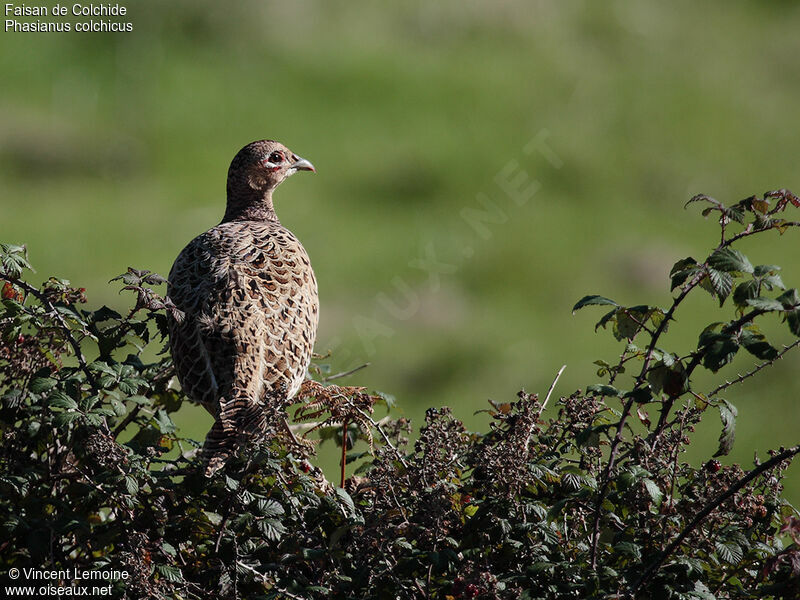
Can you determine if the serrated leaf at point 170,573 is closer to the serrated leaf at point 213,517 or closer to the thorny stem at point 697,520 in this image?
the serrated leaf at point 213,517

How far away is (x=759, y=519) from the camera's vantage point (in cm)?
272

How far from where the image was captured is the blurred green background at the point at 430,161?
29.0 ft

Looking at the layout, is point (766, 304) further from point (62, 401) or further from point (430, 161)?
point (430, 161)

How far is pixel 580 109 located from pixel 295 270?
8.13 meters

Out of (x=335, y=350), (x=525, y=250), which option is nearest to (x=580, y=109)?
(x=525, y=250)

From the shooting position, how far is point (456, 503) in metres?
2.72

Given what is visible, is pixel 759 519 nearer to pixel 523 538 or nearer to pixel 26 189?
pixel 523 538

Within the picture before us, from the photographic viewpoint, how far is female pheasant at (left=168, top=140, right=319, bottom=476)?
3572 millimetres

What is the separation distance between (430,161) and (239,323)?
7.02 m

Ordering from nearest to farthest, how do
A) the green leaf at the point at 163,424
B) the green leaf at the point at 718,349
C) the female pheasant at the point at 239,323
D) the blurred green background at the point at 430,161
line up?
1. the green leaf at the point at 718,349
2. the green leaf at the point at 163,424
3. the female pheasant at the point at 239,323
4. the blurred green background at the point at 430,161

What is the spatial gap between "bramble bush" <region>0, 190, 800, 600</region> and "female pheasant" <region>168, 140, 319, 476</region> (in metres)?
0.31

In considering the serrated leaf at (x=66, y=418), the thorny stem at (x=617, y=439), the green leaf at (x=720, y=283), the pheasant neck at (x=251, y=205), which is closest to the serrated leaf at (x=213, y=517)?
the serrated leaf at (x=66, y=418)

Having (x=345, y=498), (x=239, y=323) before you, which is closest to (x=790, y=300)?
(x=345, y=498)

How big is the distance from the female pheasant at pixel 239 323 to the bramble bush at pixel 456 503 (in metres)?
0.31
